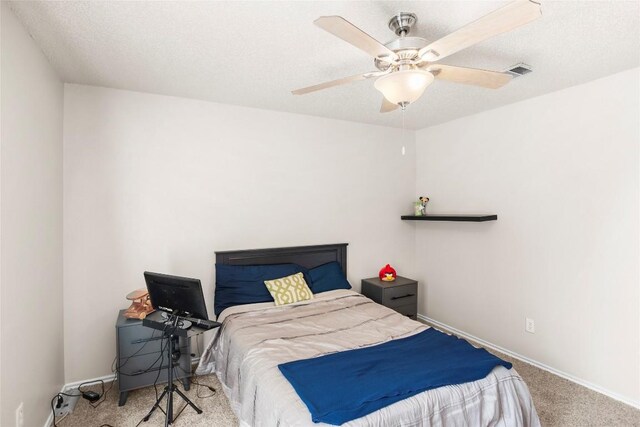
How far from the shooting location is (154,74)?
8.33ft

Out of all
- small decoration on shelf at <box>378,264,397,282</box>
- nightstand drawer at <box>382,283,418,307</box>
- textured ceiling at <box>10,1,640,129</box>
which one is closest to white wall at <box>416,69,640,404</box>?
textured ceiling at <box>10,1,640,129</box>

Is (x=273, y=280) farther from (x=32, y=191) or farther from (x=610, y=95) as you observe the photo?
(x=610, y=95)

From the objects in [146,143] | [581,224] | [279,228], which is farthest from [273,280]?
[581,224]

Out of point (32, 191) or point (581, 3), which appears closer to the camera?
point (581, 3)

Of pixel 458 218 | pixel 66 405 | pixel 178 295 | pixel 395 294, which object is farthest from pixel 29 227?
pixel 458 218

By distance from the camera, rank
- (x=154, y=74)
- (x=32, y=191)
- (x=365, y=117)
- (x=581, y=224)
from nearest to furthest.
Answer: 1. (x=32, y=191)
2. (x=154, y=74)
3. (x=581, y=224)
4. (x=365, y=117)

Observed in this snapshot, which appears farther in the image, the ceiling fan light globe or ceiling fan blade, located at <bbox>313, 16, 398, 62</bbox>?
the ceiling fan light globe

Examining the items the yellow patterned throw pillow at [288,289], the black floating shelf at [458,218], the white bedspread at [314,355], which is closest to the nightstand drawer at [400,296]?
the white bedspread at [314,355]

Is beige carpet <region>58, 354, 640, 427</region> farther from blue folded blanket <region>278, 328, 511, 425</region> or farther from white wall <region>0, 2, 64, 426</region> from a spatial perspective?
blue folded blanket <region>278, 328, 511, 425</region>

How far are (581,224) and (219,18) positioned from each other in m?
3.04

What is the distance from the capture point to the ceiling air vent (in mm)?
2336

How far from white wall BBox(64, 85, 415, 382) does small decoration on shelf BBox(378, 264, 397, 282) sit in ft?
0.66

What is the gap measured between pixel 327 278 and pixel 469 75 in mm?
2341

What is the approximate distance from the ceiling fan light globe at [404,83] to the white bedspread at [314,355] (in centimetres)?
150
